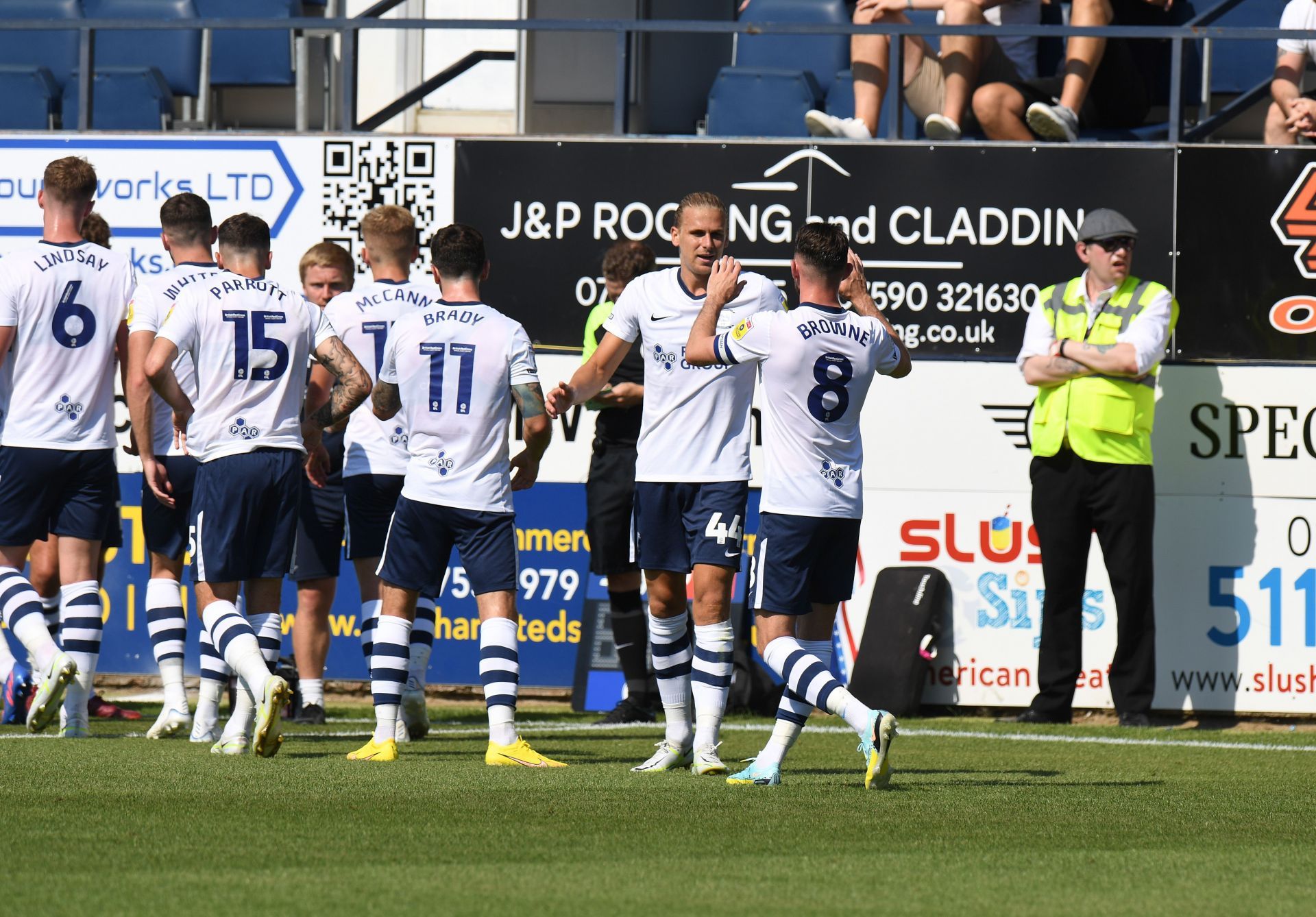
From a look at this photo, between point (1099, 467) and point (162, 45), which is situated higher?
point (162, 45)

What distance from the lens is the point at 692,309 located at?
7.75 metres

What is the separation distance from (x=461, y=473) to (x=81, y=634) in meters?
2.34

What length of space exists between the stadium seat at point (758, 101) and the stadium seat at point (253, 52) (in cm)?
335

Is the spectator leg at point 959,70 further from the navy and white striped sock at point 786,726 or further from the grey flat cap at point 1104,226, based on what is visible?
the navy and white striped sock at point 786,726

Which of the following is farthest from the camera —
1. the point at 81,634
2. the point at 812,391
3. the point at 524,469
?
the point at 81,634

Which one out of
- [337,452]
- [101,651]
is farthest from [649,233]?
[101,651]

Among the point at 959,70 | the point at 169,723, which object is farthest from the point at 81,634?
the point at 959,70

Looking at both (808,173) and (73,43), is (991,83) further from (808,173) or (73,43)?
(73,43)

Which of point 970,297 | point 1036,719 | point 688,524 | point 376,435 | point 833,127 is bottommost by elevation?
point 1036,719

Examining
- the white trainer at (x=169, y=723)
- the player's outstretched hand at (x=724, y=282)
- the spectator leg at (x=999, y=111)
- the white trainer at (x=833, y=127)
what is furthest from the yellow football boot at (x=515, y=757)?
the spectator leg at (x=999, y=111)

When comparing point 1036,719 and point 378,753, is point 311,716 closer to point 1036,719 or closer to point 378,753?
point 378,753

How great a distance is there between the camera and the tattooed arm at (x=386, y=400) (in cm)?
791

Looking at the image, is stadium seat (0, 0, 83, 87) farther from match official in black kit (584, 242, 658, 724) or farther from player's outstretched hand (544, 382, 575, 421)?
player's outstretched hand (544, 382, 575, 421)

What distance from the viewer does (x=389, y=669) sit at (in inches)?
309
